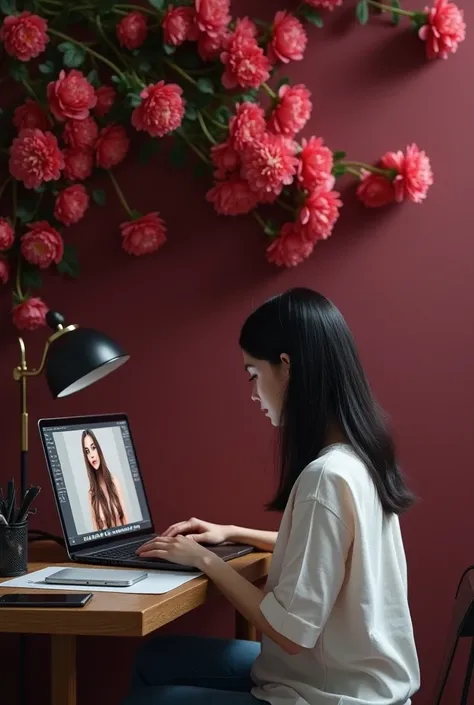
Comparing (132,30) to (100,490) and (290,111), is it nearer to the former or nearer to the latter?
(290,111)

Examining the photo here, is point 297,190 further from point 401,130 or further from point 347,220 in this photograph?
point 401,130

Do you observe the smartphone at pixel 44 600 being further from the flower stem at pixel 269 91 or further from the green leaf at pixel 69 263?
the flower stem at pixel 269 91

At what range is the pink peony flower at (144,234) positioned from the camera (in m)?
2.45

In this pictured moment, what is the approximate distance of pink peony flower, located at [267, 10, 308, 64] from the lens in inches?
94.7

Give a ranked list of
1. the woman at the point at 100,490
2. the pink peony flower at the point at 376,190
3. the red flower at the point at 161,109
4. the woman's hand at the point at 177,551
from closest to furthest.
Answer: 1. the woman's hand at the point at 177,551
2. the woman at the point at 100,490
3. the red flower at the point at 161,109
4. the pink peony flower at the point at 376,190

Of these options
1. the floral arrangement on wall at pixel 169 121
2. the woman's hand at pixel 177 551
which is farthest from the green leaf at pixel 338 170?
the woman's hand at pixel 177 551

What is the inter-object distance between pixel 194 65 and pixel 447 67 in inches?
25.2

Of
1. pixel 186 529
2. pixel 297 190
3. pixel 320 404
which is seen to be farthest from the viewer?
pixel 297 190

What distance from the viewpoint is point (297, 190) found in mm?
2436

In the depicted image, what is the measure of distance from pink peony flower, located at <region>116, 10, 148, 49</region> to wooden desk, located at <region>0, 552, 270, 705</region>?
1382 millimetres

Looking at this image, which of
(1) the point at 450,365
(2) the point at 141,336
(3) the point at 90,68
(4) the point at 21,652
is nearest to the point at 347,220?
(1) the point at 450,365

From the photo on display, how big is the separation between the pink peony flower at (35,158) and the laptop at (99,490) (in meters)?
0.61

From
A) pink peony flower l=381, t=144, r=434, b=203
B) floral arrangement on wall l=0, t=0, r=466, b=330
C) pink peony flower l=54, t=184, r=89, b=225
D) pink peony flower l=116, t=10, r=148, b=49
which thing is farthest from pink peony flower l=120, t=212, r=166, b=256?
pink peony flower l=381, t=144, r=434, b=203

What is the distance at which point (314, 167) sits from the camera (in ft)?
7.79
